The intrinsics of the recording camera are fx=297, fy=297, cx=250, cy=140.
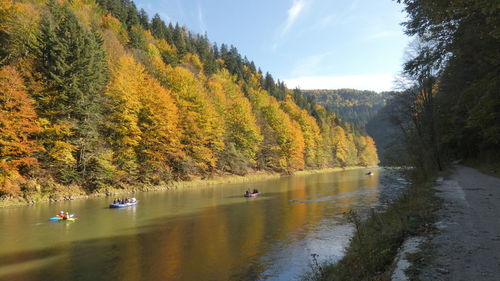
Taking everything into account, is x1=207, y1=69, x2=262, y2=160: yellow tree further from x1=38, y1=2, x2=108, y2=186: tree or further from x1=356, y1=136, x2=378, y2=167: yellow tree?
x1=356, y1=136, x2=378, y2=167: yellow tree

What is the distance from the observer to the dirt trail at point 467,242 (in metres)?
5.58

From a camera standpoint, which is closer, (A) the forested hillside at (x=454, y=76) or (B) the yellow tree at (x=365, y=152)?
(A) the forested hillside at (x=454, y=76)

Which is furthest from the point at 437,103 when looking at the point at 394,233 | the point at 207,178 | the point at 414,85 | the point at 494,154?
the point at 207,178

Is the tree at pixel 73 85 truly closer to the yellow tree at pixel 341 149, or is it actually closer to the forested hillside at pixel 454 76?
the forested hillside at pixel 454 76

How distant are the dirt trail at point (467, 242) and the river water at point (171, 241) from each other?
16.1 feet

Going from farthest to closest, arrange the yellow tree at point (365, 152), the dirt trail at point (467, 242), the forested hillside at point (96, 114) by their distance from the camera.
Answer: the yellow tree at point (365, 152) → the forested hillside at point (96, 114) → the dirt trail at point (467, 242)

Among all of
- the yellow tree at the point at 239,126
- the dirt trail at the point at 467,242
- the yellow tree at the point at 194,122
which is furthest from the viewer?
the yellow tree at the point at 239,126

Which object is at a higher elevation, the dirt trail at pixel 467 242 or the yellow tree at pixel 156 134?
the yellow tree at pixel 156 134

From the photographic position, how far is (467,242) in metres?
7.30

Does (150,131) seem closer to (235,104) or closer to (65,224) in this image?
(65,224)

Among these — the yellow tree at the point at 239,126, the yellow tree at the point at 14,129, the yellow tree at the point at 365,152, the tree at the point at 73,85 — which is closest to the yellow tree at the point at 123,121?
the tree at the point at 73,85

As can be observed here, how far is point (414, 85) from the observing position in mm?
30000

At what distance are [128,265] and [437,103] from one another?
3408cm

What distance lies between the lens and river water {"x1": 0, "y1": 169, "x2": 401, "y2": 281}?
11.4 metres
